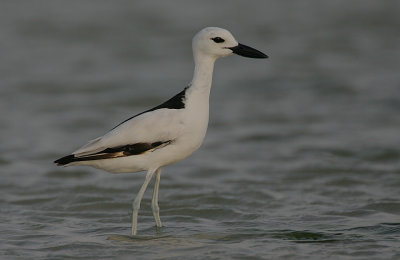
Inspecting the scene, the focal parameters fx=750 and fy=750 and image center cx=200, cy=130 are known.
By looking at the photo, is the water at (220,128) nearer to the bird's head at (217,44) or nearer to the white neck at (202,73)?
the white neck at (202,73)

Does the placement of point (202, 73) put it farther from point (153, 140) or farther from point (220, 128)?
point (220, 128)

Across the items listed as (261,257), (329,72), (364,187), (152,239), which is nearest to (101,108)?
(329,72)

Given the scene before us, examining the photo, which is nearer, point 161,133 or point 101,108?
point 161,133

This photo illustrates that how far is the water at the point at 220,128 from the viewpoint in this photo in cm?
938

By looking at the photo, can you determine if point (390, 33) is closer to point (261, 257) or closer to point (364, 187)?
point (364, 187)

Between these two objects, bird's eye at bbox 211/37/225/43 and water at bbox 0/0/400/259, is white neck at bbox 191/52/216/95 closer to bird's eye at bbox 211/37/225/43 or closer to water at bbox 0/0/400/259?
bird's eye at bbox 211/37/225/43

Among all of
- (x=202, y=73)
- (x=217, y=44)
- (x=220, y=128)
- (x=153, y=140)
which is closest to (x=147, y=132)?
(x=153, y=140)

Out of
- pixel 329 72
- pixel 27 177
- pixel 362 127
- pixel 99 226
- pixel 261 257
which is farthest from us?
pixel 329 72

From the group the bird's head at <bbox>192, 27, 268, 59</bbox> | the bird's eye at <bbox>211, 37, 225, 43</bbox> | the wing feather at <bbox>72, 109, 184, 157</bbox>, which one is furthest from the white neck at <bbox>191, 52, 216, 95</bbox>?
the wing feather at <bbox>72, 109, 184, 157</bbox>

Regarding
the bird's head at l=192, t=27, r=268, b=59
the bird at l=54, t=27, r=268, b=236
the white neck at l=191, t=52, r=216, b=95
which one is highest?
the bird's head at l=192, t=27, r=268, b=59

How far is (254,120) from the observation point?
55.1 ft

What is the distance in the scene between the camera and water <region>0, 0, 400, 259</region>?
9.38 m

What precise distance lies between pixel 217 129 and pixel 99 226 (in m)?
6.43

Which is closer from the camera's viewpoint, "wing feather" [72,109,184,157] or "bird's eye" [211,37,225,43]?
"wing feather" [72,109,184,157]
